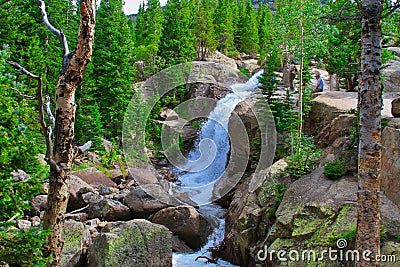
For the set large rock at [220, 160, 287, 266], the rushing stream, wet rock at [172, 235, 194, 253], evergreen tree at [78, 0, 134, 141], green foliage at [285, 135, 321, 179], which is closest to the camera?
large rock at [220, 160, 287, 266]

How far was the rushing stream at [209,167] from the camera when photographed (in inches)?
547

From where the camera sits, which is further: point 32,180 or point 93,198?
point 93,198

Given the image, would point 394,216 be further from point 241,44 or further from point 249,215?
point 241,44

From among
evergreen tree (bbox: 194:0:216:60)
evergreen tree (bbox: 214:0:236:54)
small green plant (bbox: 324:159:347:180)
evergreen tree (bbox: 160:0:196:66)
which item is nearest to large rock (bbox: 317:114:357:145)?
small green plant (bbox: 324:159:347:180)

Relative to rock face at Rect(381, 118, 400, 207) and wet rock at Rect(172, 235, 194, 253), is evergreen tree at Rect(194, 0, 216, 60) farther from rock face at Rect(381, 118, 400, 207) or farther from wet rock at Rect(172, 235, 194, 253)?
rock face at Rect(381, 118, 400, 207)

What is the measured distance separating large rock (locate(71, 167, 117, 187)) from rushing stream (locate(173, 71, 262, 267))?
153 inches

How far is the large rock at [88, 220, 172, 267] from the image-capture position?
9.70 meters

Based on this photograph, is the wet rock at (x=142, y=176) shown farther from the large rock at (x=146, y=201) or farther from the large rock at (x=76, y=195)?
the large rock at (x=146, y=201)

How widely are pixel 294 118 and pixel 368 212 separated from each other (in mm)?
8422

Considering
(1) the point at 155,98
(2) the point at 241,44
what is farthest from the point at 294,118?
(2) the point at 241,44

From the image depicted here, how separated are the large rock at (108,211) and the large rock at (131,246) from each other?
4284 millimetres

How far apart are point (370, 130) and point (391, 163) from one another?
16.9 feet

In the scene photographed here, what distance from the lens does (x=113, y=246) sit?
31.9ft

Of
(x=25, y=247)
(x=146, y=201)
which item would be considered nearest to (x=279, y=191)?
(x=146, y=201)
